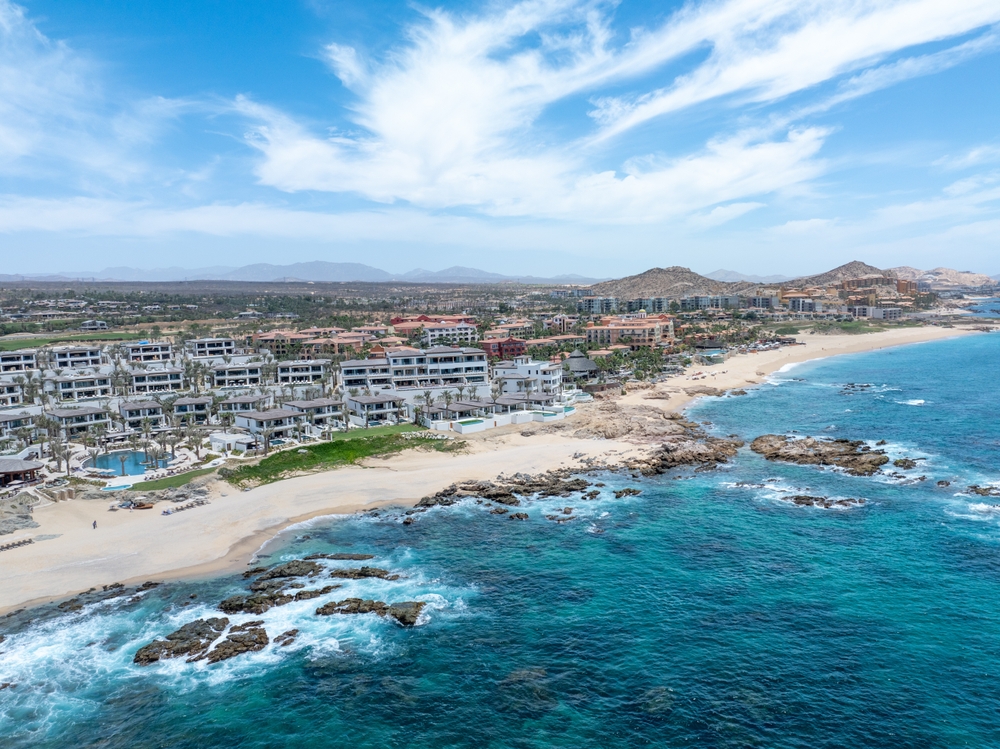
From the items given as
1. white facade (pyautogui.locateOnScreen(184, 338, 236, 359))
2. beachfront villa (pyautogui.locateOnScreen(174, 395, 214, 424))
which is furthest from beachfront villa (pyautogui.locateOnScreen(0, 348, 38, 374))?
beachfront villa (pyautogui.locateOnScreen(174, 395, 214, 424))

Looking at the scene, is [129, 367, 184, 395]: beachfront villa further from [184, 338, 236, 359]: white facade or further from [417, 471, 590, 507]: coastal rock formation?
[417, 471, 590, 507]: coastal rock formation

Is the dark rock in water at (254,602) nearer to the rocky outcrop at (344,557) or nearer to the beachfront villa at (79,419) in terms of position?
the rocky outcrop at (344,557)

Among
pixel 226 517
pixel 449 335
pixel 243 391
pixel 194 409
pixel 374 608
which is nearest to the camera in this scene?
pixel 374 608

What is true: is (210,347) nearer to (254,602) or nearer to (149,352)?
(149,352)

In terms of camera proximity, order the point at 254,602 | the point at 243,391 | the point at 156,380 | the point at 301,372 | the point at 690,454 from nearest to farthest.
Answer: the point at 254,602 < the point at 690,454 < the point at 243,391 < the point at 156,380 < the point at 301,372

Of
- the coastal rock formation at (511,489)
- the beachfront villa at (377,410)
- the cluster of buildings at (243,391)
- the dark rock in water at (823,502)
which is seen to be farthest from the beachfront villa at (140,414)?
the dark rock in water at (823,502)

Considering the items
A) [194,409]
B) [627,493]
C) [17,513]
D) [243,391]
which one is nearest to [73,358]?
[243,391]
